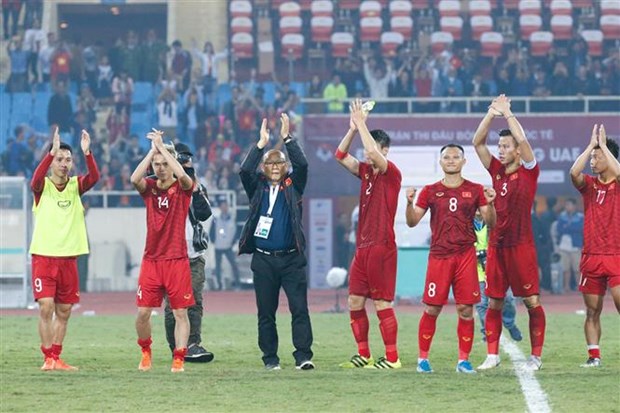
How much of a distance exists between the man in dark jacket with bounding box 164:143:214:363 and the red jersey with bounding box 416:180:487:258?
2454mm

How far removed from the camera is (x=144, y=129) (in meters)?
36.7

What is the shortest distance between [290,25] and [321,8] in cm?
119

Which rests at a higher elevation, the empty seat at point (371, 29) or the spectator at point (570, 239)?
the empty seat at point (371, 29)

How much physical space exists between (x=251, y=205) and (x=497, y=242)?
2209mm

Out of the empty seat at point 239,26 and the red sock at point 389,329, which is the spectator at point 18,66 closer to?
the empty seat at point 239,26

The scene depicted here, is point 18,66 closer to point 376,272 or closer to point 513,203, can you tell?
point 376,272

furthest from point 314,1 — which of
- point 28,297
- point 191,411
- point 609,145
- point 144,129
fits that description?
point 191,411

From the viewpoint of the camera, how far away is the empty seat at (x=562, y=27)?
37.9 meters

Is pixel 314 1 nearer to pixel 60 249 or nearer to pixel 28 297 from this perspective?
pixel 28 297

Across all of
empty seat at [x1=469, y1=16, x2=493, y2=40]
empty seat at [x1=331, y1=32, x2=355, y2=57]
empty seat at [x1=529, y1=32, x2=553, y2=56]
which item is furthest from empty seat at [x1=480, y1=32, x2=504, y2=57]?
empty seat at [x1=331, y1=32, x2=355, y2=57]

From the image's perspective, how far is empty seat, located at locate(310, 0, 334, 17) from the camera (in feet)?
127

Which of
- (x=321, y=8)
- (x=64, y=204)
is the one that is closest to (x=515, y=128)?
(x=64, y=204)

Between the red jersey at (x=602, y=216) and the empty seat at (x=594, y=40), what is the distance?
23934 mm

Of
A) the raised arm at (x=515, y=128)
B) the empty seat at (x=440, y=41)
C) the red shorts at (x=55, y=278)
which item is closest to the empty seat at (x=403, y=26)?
the empty seat at (x=440, y=41)
